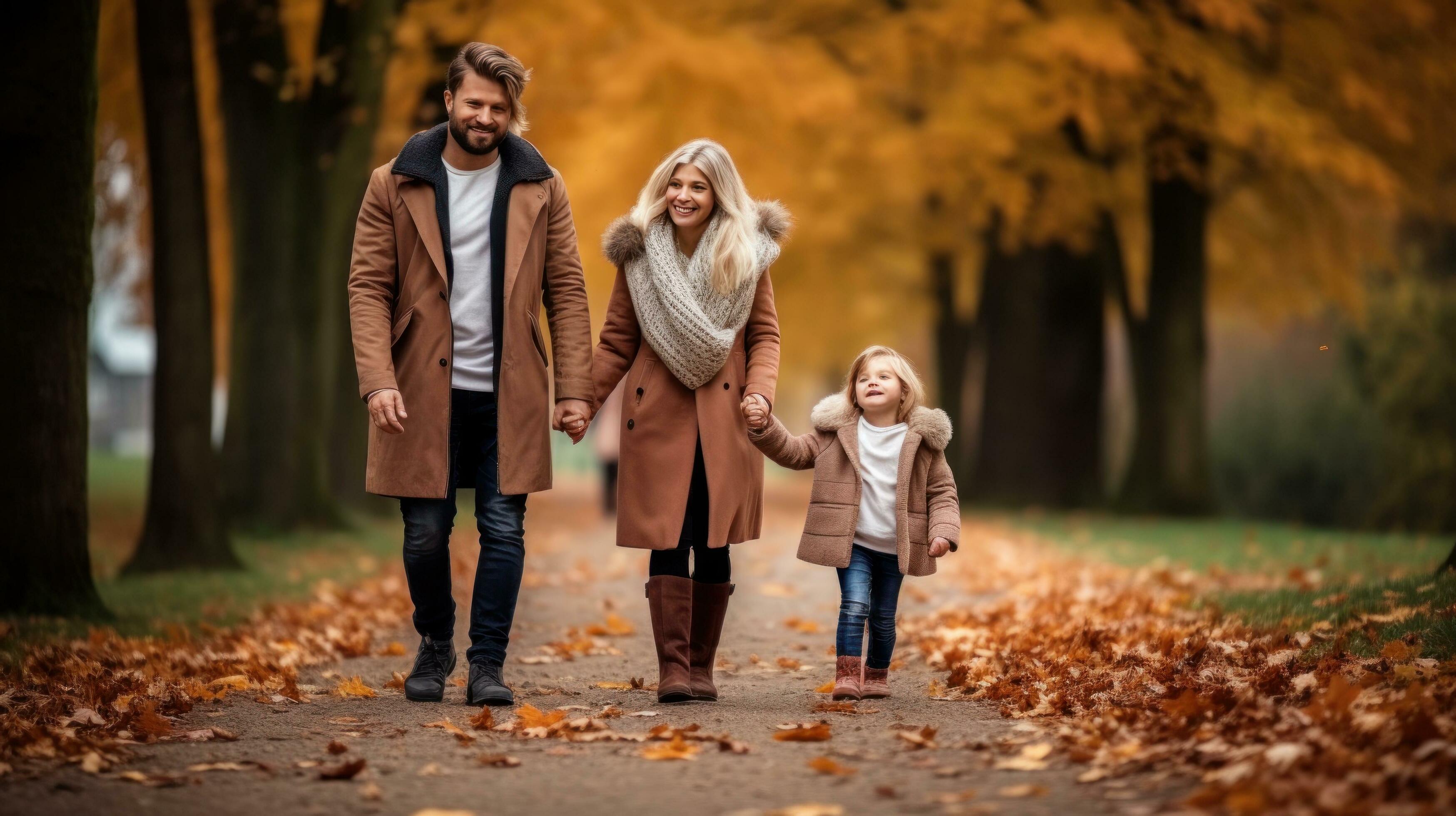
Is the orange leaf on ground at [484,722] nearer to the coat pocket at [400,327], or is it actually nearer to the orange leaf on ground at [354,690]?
the orange leaf on ground at [354,690]

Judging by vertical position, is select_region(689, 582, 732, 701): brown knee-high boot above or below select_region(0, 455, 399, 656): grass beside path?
above

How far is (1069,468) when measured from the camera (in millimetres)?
19609

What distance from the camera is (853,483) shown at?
5.62 m

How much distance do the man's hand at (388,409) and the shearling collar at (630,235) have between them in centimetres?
92

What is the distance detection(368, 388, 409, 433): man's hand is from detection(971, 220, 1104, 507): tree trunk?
15.0m

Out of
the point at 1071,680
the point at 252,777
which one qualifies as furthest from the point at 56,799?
the point at 1071,680

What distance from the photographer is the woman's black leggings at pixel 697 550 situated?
5.59 m

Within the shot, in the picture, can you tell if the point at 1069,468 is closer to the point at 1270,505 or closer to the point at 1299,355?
the point at 1270,505

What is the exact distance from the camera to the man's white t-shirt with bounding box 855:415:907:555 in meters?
5.60

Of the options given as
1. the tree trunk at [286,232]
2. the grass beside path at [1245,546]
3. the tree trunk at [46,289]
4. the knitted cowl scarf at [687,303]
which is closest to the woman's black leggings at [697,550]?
the knitted cowl scarf at [687,303]

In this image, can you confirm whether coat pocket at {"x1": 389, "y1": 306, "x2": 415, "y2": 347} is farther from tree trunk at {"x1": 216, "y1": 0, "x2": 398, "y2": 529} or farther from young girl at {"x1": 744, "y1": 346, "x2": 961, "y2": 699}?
tree trunk at {"x1": 216, "y1": 0, "x2": 398, "y2": 529}

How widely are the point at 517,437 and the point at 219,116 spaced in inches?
371

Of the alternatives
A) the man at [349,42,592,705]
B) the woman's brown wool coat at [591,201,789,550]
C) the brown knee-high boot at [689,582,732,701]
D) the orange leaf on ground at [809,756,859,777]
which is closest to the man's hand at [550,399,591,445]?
the man at [349,42,592,705]

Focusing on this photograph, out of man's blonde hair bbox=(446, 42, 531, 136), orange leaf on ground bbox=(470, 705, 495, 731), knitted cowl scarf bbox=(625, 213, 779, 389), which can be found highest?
man's blonde hair bbox=(446, 42, 531, 136)
